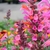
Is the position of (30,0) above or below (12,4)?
above

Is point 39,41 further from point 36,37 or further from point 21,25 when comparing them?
point 21,25

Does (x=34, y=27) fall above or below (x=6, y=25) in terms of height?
above

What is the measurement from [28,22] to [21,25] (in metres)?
0.18

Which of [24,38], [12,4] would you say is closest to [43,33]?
[24,38]

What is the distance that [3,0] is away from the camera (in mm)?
16859

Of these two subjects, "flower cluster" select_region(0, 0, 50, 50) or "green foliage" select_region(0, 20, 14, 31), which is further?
"green foliage" select_region(0, 20, 14, 31)

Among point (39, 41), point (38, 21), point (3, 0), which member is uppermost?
point (38, 21)

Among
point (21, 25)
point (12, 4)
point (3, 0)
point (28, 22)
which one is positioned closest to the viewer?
point (21, 25)

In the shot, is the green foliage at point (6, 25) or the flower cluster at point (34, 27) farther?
the green foliage at point (6, 25)

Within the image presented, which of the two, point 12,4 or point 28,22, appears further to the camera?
point 12,4

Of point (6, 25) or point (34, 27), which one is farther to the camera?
point (6, 25)

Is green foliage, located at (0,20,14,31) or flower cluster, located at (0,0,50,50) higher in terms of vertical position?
flower cluster, located at (0,0,50,50)

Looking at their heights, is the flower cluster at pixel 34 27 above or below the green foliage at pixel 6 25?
above

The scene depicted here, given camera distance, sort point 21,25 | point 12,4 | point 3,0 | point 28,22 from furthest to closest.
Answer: point 3,0
point 12,4
point 28,22
point 21,25
